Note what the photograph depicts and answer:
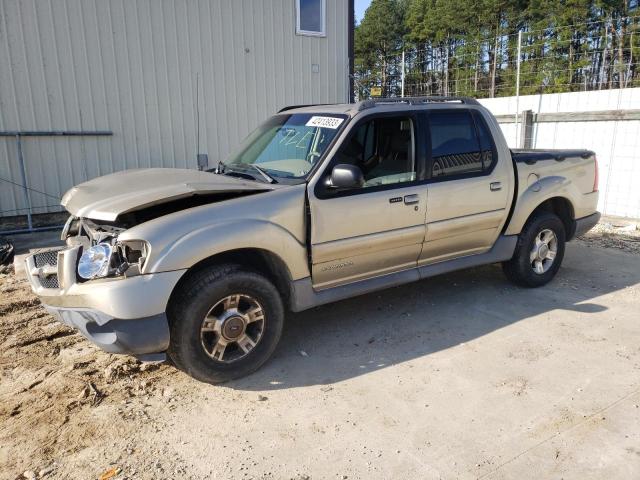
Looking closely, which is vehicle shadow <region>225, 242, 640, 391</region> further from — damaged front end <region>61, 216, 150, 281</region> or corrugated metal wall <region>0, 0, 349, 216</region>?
corrugated metal wall <region>0, 0, 349, 216</region>

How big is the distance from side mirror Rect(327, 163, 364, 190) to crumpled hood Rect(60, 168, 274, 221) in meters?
0.47

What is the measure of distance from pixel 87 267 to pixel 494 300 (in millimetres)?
3830

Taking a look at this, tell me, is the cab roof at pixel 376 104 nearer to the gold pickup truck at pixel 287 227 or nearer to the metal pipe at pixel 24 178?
the gold pickup truck at pixel 287 227

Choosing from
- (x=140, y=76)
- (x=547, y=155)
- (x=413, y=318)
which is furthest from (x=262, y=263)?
(x=140, y=76)

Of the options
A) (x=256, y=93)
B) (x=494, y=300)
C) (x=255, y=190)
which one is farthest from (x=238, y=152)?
(x=256, y=93)

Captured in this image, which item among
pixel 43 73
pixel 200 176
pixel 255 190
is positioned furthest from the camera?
pixel 43 73

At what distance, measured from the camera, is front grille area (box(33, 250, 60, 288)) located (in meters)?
3.55

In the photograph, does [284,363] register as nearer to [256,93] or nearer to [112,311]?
[112,311]

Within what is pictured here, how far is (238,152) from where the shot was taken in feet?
15.9

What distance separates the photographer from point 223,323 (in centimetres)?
352

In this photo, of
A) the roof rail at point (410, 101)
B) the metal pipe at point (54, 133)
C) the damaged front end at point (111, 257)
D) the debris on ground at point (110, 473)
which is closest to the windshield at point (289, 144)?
the roof rail at point (410, 101)

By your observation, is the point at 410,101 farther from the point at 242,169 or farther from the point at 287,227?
the point at 287,227

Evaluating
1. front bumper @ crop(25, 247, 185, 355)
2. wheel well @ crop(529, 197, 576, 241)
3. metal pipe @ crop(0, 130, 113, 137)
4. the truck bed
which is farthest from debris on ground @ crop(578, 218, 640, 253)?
metal pipe @ crop(0, 130, 113, 137)

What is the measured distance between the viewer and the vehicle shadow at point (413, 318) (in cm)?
390
